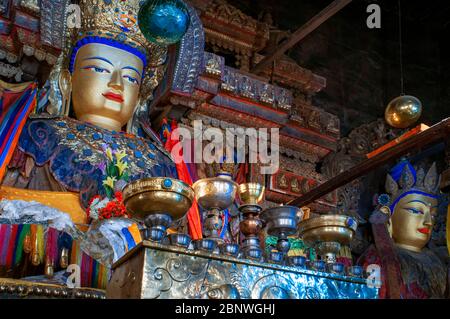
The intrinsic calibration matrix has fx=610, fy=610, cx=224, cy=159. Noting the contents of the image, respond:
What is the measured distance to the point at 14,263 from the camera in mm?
3127

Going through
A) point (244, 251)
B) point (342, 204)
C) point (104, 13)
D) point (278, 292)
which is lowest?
point (278, 292)

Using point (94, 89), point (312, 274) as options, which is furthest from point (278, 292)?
point (94, 89)

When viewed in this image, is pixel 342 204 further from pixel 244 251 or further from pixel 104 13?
pixel 244 251

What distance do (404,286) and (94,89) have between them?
3.08 metres

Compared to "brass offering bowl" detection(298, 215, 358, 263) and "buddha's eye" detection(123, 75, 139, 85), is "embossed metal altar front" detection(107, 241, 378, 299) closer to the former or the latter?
"brass offering bowl" detection(298, 215, 358, 263)

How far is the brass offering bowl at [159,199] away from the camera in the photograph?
2.10m

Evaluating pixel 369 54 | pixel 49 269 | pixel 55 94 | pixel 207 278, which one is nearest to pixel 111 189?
pixel 55 94

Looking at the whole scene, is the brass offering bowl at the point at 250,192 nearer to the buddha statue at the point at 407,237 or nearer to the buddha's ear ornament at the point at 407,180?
the buddha statue at the point at 407,237

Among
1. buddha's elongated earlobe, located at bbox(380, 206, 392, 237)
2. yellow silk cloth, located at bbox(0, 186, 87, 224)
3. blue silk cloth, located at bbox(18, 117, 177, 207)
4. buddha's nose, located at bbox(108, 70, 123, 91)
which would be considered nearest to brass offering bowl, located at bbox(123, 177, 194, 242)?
→ yellow silk cloth, located at bbox(0, 186, 87, 224)

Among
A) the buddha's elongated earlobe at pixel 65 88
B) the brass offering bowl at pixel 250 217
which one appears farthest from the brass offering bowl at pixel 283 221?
the buddha's elongated earlobe at pixel 65 88

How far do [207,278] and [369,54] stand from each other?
5.51 metres

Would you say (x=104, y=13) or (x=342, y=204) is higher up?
(x=104, y=13)

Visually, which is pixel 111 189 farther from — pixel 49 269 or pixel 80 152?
pixel 49 269

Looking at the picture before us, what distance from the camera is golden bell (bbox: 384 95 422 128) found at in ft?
16.1
